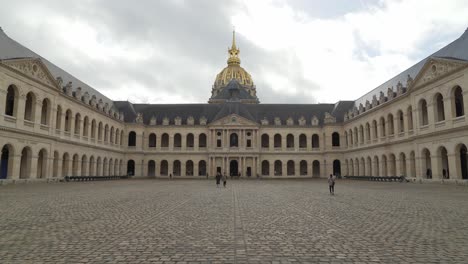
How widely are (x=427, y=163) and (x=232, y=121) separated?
3803cm

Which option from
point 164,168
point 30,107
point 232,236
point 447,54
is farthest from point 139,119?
point 232,236

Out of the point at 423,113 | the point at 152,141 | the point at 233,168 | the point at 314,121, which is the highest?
the point at 314,121

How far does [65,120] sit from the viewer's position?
4753 cm

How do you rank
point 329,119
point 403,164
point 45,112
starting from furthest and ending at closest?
point 329,119, point 403,164, point 45,112

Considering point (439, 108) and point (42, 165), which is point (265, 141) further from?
point (42, 165)

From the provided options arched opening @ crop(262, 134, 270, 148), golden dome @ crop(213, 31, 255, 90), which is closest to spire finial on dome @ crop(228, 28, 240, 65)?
golden dome @ crop(213, 31, 255, 90)

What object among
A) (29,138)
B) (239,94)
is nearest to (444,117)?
(29,138)

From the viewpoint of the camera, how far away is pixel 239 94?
319 feet

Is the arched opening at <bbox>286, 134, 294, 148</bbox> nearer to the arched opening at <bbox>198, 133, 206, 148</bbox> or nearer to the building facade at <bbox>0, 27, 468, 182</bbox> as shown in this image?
the building facade at <bbox>0, 27, 468, 182</bbox>

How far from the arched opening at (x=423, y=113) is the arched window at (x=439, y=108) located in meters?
2.34

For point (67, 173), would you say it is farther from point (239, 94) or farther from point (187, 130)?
point (239, 94)

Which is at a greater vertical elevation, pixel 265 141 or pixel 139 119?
pixel 139 119

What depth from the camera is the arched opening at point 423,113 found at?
41769 mm

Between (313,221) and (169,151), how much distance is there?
61758 mm
